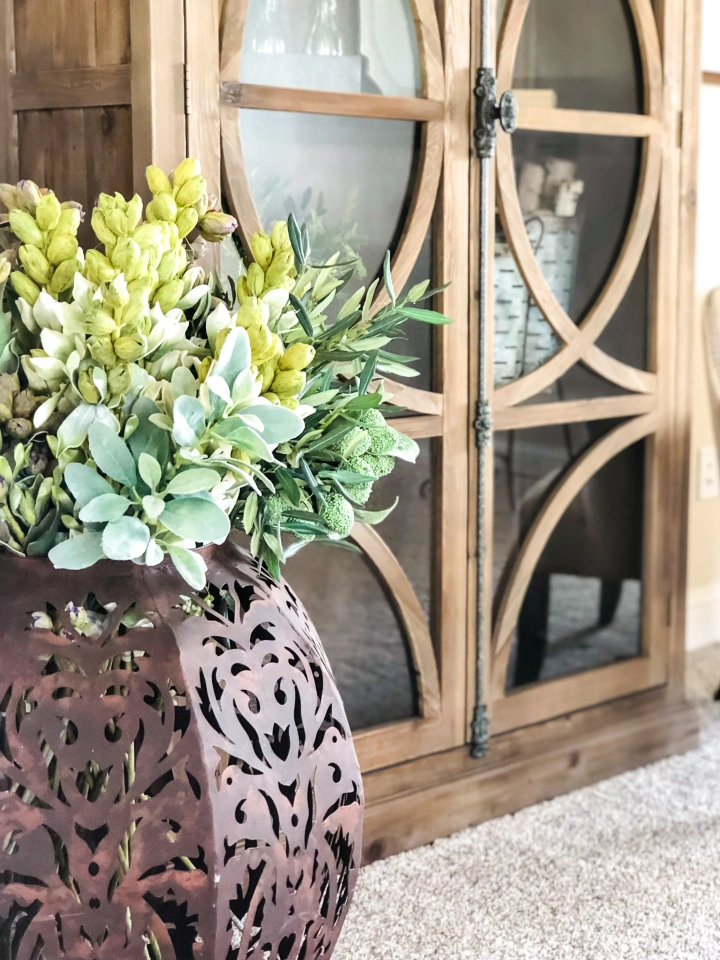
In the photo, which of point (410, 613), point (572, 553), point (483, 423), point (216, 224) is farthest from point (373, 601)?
point (216, 224)

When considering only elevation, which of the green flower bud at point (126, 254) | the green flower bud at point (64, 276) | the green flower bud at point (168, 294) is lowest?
the green flower bud at point (168, 294)

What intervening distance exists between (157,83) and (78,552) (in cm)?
62

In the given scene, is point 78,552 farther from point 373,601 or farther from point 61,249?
point 373,601

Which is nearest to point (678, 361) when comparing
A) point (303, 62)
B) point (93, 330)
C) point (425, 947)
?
point (303, 62)

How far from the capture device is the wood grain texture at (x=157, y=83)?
125 cm

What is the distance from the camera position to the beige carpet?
4.67 ft

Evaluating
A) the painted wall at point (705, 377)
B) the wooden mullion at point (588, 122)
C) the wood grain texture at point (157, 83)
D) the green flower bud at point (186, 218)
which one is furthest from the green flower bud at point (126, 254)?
the painted wall at point (705, 377)

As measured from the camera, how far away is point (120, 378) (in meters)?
0.92

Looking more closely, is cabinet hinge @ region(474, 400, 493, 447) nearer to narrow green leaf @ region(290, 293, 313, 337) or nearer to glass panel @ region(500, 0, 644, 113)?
glass panel @ region(500, 0, 644, 113)

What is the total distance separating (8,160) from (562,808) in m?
1.29

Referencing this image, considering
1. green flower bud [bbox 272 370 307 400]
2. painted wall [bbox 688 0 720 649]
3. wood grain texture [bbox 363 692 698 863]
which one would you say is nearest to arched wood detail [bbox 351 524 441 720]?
wood grain texture [bbox 363 692 698 863]

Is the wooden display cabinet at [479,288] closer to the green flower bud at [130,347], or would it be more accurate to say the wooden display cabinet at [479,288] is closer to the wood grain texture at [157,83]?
the wood grain texture at [157,83]

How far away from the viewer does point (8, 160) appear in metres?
1.41

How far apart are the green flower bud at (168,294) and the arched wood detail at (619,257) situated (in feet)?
2.75
